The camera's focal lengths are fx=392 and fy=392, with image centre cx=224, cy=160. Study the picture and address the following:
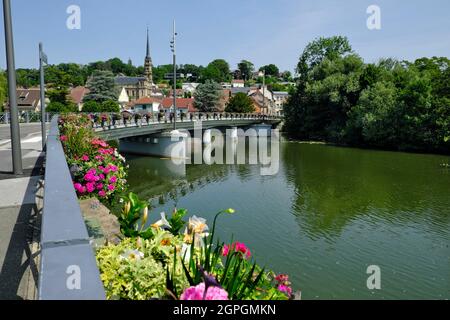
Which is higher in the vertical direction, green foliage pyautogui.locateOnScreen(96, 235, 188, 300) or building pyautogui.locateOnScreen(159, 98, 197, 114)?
building pyautogui.locateOnScreen(159, 98, 197, 114)

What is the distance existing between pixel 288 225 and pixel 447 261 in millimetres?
5667

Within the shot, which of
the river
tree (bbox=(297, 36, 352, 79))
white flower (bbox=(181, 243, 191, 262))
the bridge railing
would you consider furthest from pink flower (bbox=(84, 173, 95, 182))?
tree (bbox=(297, 36, 352, 79))

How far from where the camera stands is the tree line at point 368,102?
44094mm

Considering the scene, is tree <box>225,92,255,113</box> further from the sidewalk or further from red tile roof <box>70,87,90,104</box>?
the sidewalk

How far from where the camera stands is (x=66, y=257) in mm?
1977

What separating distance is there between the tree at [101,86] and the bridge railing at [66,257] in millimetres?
73774

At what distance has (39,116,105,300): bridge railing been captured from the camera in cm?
171

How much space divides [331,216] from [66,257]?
1625cm

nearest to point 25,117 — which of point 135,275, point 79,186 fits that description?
point 79,186

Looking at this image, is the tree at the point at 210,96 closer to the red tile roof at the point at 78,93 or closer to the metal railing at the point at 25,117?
the red tile roof at the point at 78,93

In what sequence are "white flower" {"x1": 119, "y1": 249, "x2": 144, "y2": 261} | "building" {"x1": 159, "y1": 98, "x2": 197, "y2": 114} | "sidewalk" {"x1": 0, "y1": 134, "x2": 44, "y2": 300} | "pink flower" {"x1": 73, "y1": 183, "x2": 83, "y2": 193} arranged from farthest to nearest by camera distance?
"building" {"x1": 159, "y1": 98, "x2": 197, "y2": 114} → "pink flower" {"x1": 73, "y1": 183, "x2": 83, "y2": 193} → "sidewalk" {"x1": 0, "y1": 134, "x2": 44, "y2": 300} → "white flower" {"x1": 119, "y1": 249, "x2": 144, "y2": 261}

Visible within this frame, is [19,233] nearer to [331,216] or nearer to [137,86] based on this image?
[331,216]

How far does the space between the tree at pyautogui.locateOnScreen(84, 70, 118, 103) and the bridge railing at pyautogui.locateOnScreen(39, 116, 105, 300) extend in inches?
2904

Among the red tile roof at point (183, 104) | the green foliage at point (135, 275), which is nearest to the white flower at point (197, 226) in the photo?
the green foliage at point (135, 275)
